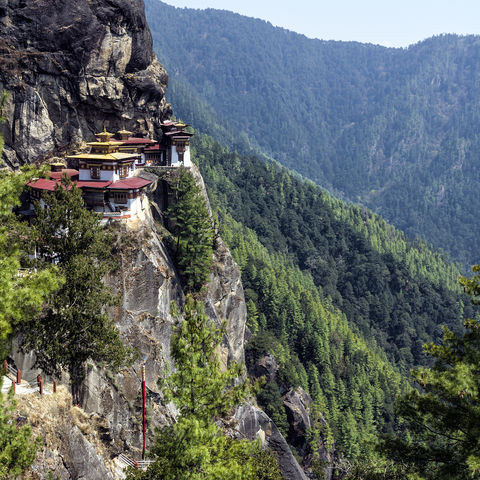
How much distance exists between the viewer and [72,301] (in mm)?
26234

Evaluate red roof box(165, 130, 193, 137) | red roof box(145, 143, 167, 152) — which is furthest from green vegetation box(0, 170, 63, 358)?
red roof box(145, 143, 167, 152)

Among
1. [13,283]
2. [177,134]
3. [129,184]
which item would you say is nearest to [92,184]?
[129,184]

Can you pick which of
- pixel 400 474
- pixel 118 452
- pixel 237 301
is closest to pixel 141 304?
pixel 118 452

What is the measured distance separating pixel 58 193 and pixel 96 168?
19309 millimetres

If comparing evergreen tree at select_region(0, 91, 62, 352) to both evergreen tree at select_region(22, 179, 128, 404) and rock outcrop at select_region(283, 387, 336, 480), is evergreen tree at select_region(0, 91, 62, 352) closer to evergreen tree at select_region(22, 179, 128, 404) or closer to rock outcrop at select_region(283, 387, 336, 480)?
evergreen tree at select_region(22, 179, 128, 404)

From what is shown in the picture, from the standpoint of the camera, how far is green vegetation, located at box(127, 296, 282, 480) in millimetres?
18844

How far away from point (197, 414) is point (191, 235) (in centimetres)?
3287

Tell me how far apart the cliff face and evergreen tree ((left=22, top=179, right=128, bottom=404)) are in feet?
92.1

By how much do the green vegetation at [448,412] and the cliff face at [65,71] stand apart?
46272 millimetres

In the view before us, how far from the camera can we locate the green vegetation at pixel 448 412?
1681cm

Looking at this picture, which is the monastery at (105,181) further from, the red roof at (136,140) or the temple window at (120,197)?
the red roof at (136,140)

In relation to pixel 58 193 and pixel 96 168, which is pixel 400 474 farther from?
pixel 96 168

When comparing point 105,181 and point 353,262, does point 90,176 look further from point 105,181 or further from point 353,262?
point 353,262

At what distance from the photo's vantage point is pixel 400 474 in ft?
70.1
